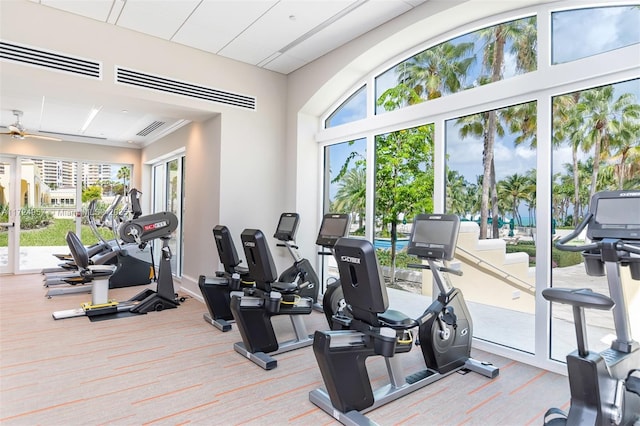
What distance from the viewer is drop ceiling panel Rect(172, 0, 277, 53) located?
155 inches

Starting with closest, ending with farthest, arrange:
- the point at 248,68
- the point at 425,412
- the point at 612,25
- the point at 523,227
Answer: the point at 425,412
the point at 612,25
the point at 523,227
the point at 248,68

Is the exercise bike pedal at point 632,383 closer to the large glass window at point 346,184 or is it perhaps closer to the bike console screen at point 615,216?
the bike console screen at point 615,216

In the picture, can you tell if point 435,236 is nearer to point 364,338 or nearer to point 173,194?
point 364,338

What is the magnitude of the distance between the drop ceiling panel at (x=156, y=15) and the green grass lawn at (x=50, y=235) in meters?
5.95

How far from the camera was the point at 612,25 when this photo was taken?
312 centimetres

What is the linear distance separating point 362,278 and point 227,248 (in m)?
2.40

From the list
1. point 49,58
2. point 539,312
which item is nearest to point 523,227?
point 539,312

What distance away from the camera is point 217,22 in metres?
4.27

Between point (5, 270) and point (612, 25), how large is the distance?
10.5 meters

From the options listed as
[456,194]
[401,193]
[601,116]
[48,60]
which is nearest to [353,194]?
[401,193]

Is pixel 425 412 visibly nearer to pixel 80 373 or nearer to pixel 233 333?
pixel 233 333

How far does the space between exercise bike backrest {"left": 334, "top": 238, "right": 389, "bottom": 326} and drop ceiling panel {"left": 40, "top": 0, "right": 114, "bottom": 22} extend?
3.68 m

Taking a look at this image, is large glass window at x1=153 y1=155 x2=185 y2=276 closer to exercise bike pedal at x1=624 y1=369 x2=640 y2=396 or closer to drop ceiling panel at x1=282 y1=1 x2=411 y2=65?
drop ceiling panel at x1=282 y1=1 x2=411 y2=65

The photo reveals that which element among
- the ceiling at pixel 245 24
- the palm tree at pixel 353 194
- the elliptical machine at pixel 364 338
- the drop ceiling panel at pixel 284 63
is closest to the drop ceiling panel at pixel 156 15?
the ceiling at pixel 245 24
